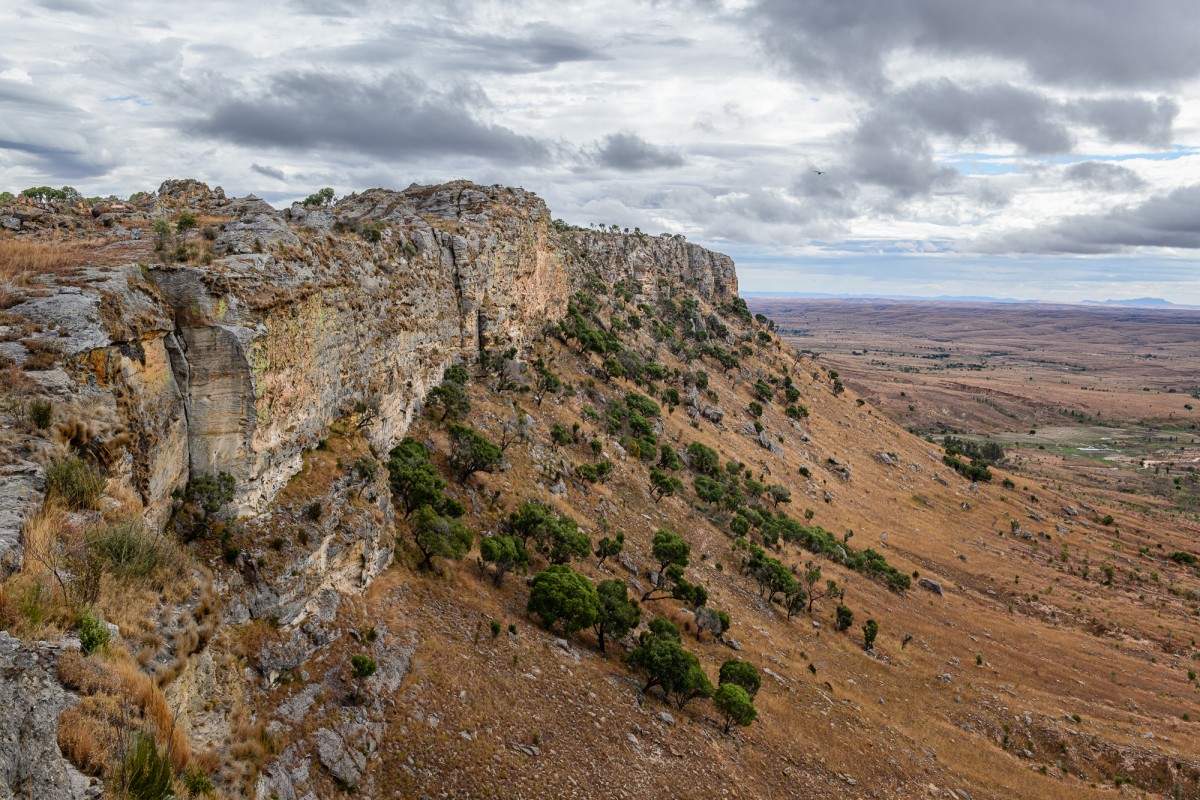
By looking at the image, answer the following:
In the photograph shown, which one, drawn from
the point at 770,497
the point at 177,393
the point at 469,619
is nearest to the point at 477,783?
the point at 469,619

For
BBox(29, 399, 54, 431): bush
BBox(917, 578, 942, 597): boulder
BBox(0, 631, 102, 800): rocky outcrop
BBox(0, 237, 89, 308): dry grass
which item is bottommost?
BBox(917, 578, 942, 597): boulder

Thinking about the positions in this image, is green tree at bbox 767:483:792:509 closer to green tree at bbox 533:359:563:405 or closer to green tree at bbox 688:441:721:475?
green tree at bbox 688:441:721:475

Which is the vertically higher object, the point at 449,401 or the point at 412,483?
the point at 449,401

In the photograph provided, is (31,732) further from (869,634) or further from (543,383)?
(869,634)

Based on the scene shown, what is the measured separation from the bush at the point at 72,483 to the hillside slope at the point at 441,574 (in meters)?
0.18

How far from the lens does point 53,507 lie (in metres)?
11.4

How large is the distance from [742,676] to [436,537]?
18.4m

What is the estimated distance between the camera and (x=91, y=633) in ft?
31.5

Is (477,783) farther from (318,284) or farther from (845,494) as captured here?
(845,494)

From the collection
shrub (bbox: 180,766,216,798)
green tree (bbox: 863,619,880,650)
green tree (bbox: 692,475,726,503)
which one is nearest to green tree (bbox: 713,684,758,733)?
green tree (bbox: 863,619,880,650)

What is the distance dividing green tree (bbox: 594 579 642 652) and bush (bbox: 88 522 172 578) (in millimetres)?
22019

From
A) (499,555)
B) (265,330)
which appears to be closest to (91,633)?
(265,330)

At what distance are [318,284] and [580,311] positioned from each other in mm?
59577

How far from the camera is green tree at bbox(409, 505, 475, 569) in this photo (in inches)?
1141
